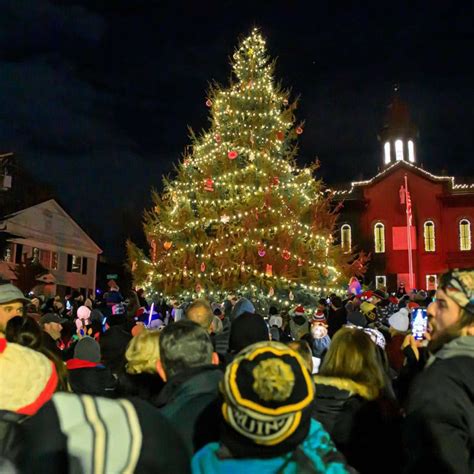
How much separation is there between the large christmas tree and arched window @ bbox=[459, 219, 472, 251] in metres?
22.3

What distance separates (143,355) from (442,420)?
8.72 ft

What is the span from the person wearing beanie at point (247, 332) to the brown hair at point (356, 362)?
1157 mm

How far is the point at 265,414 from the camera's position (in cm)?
194

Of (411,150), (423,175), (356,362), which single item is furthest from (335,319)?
(411,150)

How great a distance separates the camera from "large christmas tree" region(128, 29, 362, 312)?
20219 mm

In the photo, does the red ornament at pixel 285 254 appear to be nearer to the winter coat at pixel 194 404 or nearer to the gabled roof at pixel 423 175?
the winter coat at pixel 194 404

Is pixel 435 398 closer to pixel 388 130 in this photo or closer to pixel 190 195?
pixel 190 195

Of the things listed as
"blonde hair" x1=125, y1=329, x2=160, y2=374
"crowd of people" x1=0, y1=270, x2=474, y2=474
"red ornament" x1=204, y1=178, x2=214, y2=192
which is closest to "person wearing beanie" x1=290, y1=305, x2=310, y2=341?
"crowd of people" x1=0, y1=270, x2=474, y2=474

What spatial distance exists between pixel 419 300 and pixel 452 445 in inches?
412

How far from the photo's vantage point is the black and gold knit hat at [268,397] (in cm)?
195

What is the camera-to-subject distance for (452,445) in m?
2.54

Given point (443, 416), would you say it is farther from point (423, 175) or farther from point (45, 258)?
point (45, 258)

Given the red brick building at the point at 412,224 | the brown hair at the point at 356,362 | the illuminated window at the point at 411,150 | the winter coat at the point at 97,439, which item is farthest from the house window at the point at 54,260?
the winter coat at the point at 97,439

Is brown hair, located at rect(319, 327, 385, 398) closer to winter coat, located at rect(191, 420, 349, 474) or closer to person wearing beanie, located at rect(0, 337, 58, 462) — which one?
winter coat, located at rect(191, 420, 349, 474)
